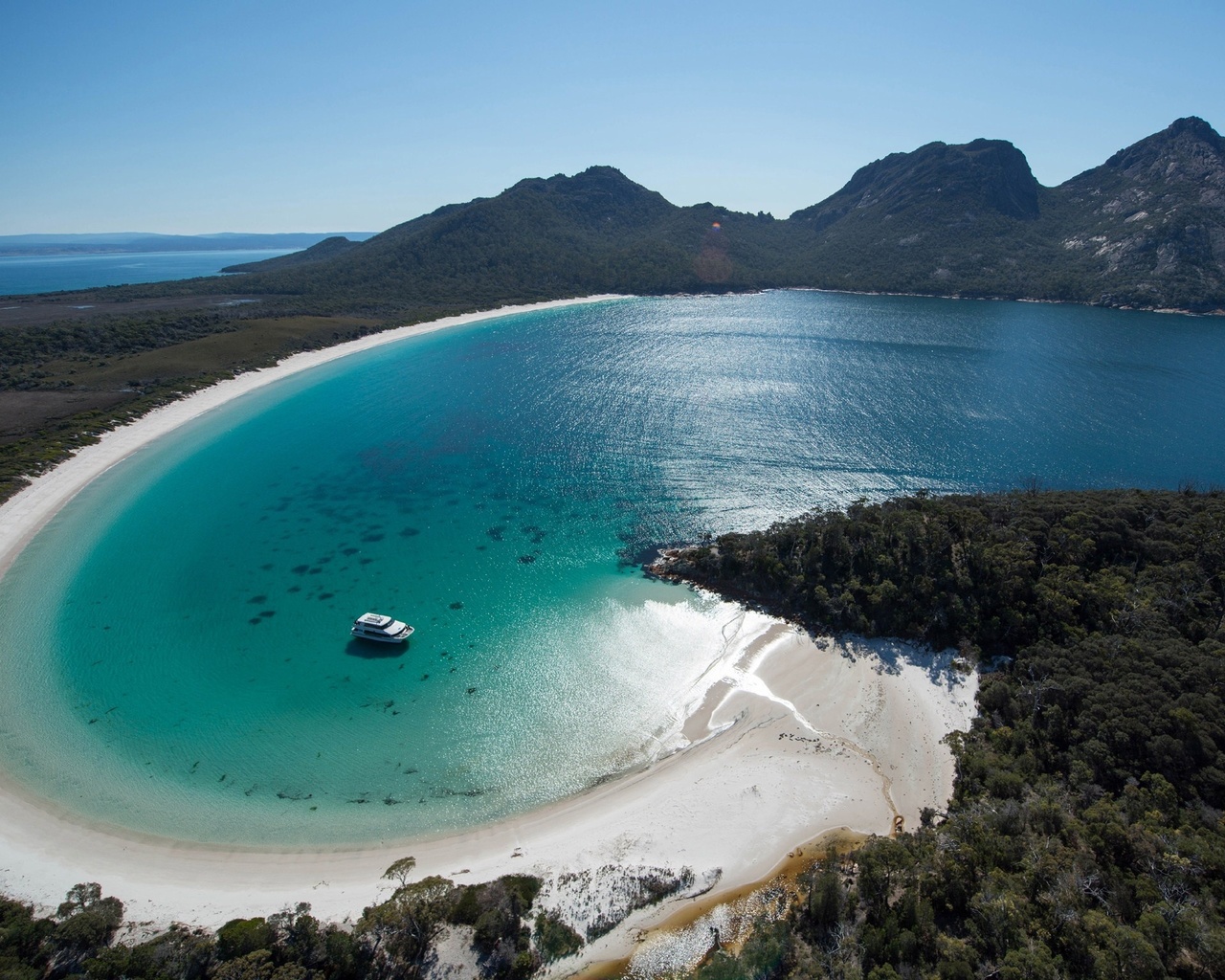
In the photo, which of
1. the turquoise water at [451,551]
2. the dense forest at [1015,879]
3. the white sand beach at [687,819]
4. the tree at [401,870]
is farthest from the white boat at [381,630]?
the tree at [401,870]

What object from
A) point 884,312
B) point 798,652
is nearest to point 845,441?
point 798,652

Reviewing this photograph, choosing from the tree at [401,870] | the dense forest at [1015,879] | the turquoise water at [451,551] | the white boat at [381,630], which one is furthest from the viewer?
the white boat at [381,630]

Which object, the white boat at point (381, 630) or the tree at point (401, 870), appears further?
the white boat at point (381, 630)

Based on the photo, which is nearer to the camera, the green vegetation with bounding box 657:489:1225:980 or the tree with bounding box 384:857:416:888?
the green vegetation with bounding box 657:489:1225:980

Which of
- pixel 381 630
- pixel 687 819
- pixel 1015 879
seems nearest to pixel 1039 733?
pixel 1015 879

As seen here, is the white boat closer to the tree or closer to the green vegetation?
the tree

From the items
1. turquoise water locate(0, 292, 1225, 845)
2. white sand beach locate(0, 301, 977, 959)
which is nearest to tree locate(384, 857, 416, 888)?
white sand beach locate(0, 301, 977, 959)

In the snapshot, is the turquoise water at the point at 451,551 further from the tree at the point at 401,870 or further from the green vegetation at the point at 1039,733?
the green vegetation at the point at 1039,733
